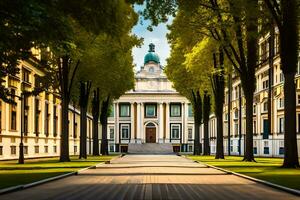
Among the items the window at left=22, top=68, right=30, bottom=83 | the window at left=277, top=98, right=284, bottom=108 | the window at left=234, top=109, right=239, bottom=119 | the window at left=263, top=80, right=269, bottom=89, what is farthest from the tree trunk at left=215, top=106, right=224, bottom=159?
the window at left=234, top=109, right=239, bottom=119

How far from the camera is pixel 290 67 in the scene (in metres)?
30.2

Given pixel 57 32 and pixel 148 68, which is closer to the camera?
pixel 57 32

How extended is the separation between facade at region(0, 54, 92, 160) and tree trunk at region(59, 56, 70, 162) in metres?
3.85

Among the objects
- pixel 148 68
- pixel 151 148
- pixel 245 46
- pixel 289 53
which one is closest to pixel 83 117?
pixel 245 46

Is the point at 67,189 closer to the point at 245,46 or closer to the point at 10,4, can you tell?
the point at 10,4

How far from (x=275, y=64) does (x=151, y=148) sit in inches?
2359

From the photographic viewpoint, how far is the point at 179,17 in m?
39.0

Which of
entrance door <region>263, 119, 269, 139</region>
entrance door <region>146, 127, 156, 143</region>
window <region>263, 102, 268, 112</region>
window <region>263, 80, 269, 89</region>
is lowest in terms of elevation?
entrance door <region>146, 127, 156, 143</region>

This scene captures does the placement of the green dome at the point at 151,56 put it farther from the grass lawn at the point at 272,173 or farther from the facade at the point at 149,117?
the grass lawn at the point at 272,173

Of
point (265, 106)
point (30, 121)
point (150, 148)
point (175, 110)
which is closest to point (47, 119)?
point (30, 121)

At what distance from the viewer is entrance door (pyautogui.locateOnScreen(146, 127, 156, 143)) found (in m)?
138

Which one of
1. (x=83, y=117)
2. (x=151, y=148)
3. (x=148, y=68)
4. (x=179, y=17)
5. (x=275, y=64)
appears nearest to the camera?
(x=179, y=17)

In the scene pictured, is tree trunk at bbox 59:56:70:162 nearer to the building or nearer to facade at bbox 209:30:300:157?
facade at bbox 209:30:300:157

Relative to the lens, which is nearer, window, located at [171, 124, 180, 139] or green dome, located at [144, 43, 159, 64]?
window, located at [171, 124, 180, 139]
